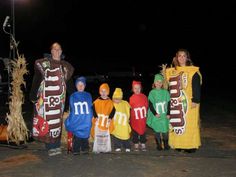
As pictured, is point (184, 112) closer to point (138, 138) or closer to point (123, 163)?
point (138, 138)

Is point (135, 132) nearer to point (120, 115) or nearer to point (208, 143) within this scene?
point (120, 115)

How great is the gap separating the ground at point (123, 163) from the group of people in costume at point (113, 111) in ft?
0.89

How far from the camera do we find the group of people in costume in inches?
287

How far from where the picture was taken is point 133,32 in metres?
68.6

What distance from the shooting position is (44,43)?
61938 millimetres

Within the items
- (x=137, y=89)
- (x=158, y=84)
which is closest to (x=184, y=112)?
(x=158, y=84)

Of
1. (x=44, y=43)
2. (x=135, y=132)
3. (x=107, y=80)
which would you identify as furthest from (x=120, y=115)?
(x=44, y=43)

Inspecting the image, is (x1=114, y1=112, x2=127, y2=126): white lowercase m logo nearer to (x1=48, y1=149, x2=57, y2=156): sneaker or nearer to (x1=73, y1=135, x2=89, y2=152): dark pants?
(x1=73, y1=135, x2=89, y2=152): dark pants

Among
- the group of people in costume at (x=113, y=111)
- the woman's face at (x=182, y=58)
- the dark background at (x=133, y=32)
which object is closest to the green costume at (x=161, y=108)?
the group of people in costume at (x=113, y=111)

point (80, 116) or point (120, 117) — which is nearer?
point (80, 116)

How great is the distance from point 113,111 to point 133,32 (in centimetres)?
6184

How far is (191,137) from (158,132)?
617mm

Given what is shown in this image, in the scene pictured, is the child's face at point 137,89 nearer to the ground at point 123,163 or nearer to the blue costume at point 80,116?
the blue costume at point 80,116

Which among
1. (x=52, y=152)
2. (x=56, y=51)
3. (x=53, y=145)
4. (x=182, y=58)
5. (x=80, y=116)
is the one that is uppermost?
(x=56, y=51)
